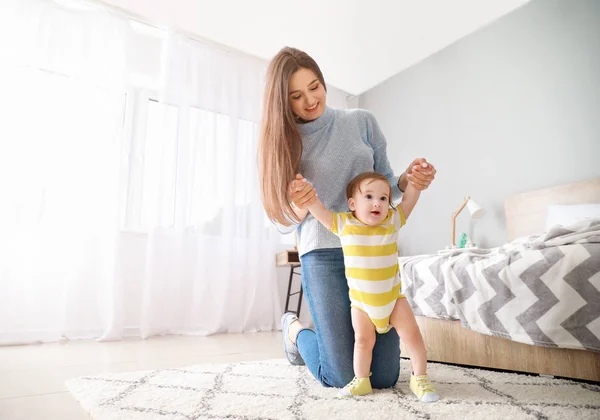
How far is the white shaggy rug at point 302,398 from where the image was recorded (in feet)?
3.52

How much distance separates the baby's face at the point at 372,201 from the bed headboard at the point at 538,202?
1.84 meters

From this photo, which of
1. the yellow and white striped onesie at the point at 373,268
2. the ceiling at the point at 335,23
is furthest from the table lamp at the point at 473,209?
the yellow and white striped onesie at the point at 373,268

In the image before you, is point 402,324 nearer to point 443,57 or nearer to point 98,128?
point 98,128

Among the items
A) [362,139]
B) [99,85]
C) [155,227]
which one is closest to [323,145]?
[362,139]

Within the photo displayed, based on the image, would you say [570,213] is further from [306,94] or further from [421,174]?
[306,94]

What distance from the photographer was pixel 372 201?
1.26m

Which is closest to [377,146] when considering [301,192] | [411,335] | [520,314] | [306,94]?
[306,94]

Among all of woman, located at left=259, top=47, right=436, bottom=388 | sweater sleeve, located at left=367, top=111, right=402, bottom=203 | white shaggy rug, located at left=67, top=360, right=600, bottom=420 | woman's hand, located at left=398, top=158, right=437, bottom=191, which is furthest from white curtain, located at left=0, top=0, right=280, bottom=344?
woman's hand, located at left=398, top=158, right=437, bottom=191

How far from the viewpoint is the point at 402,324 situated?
1.26 metres

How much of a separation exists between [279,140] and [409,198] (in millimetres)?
466

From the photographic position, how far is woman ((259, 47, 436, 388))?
1.34 metres

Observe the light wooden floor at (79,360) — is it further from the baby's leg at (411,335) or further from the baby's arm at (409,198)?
the baby's arm at (409,198)

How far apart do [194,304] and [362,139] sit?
86.0 inches

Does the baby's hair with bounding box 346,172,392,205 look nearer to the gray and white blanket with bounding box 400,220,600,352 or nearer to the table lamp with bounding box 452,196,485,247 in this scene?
the gray and white blanket with bounding box 400,220,600,352
